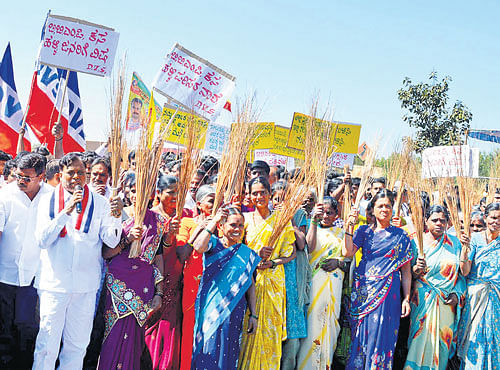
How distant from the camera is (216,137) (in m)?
8.23

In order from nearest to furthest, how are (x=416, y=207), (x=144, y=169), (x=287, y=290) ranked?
(x=144, y=169) < (x=287, y=290) < (x=416, y=207)

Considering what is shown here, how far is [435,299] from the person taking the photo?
14.3ft

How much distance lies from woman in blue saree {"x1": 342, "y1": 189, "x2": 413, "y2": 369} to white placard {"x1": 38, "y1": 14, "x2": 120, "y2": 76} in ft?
12.5

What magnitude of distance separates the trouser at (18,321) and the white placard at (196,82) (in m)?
3.25

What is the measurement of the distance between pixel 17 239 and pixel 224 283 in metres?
1.62

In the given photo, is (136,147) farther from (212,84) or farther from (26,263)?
(212,84)

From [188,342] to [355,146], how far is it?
223 inches

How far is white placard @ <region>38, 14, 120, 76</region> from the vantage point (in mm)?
5824

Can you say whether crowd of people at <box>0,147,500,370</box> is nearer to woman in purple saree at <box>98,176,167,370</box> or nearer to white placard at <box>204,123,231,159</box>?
woman in purple saree at <box>98,176,167,370</box>

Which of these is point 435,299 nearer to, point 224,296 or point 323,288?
point 323,288

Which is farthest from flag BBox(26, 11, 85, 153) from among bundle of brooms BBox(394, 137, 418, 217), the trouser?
bundle of brooms BBox(394, 137, 418, 217)

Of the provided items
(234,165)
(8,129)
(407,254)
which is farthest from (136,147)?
(8,129)

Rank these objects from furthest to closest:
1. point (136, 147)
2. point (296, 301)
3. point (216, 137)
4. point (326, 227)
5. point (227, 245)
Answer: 1. point (216, 137)
2. point (326, 227)
3. point (296, 301)
4. point (227, 245)
5. point (136, 147)

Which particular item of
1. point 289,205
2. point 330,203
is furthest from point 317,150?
point 289,205
